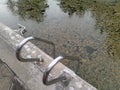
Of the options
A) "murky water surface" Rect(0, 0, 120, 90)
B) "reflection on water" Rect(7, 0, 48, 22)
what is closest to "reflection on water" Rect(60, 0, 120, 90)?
"murky water surface" Rect(0, 0, 120, 90)

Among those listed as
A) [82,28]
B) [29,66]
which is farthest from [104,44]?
[29,66]

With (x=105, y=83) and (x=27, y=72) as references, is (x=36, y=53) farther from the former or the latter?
(x=105, y=83)

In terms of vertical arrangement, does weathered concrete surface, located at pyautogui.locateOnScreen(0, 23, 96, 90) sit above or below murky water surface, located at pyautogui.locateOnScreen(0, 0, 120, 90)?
above

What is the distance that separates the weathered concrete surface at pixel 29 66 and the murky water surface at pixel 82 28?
98 cm

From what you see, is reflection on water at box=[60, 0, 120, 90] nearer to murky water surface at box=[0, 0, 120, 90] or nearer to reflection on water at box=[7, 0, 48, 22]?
murky water surface at box=[0, 0, 120, 90]

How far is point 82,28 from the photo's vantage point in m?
3.93

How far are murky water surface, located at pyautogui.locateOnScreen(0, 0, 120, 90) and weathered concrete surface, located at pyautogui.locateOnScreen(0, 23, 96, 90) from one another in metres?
0.98

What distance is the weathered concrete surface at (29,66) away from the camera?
4.96 feet

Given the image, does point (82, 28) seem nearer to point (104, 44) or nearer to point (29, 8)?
point (104, 44)

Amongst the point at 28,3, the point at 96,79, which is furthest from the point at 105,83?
the point at 28,3

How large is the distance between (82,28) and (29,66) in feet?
7.22

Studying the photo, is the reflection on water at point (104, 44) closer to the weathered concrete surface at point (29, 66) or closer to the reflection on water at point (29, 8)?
the reflection on water at point (29, 8)

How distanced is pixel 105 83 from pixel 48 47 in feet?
3.33

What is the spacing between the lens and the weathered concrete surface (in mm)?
1510
